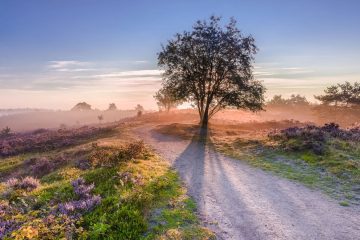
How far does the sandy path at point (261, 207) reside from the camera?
9.59m

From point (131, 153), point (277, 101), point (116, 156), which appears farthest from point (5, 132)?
point (277, 101)

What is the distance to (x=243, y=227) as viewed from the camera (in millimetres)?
9750

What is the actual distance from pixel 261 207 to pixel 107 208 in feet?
19.3

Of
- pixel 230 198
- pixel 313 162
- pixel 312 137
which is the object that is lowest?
pixel 230 198

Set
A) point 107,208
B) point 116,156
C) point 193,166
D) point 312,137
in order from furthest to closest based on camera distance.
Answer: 1. point 312,137
2. point 193,166
3. point 116,156
4. point 107,208

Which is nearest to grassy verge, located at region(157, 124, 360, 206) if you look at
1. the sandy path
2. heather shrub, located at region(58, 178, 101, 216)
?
the sandy path

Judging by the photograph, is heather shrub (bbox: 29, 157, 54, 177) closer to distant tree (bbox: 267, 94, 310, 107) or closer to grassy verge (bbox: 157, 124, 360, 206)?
grassy verge (bbox: 157, 124, 360, 206)

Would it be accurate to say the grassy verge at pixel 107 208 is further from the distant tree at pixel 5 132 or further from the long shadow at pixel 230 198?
the distant tree at pixel 5 132

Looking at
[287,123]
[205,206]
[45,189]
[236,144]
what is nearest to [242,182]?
[205,206]

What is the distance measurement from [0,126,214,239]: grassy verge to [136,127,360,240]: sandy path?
2.92ft

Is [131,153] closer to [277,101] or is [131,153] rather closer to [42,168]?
[42,168]

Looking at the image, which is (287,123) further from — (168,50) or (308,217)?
(308,217)

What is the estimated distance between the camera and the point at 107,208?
1041 centimetres

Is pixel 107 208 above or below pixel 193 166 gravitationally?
above
